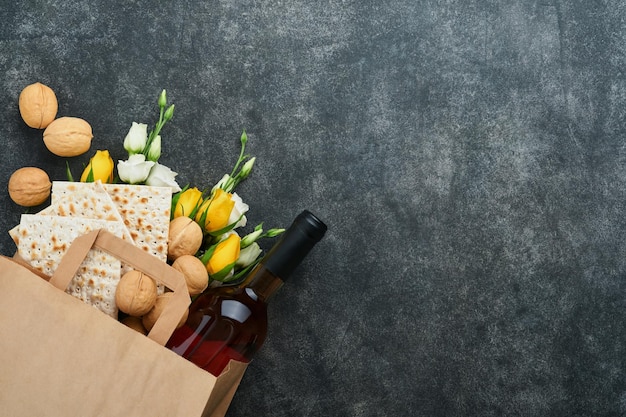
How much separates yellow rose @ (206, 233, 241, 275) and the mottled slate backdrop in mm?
258

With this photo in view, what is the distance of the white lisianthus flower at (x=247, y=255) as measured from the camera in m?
1.31

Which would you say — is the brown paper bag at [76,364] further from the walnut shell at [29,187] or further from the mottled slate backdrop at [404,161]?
the mottled slate backdrop at [404,161]

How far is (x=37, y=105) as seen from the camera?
1336 mm

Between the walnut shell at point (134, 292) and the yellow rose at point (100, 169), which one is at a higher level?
the yellow rose at point (100, 169)

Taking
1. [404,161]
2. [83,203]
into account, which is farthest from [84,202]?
[404,161]

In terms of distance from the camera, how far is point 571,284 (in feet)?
5.03

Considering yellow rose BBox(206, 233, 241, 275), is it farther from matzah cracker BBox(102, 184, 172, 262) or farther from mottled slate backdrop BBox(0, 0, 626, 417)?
mottled slate backdrop BBox(0, 0, 626, 417)

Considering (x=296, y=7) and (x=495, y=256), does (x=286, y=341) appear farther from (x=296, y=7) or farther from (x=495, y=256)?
(x=296, y=7)

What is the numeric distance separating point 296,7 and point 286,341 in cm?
76

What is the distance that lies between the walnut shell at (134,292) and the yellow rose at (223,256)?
0.15m

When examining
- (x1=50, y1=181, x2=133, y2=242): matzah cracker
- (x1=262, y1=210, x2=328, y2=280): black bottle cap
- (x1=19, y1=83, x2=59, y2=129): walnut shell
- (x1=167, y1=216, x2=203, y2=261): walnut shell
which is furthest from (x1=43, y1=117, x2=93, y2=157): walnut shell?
(x1=262, y1=210, x2=328, y2=280): black bottle cap

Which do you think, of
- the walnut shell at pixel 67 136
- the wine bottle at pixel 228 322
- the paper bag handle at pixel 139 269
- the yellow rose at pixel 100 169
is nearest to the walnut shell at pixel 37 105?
the walnut shell at pixel 67 136

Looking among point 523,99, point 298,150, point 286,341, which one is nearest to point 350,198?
point 298,150

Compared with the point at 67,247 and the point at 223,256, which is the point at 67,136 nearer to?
the point at 67,247
